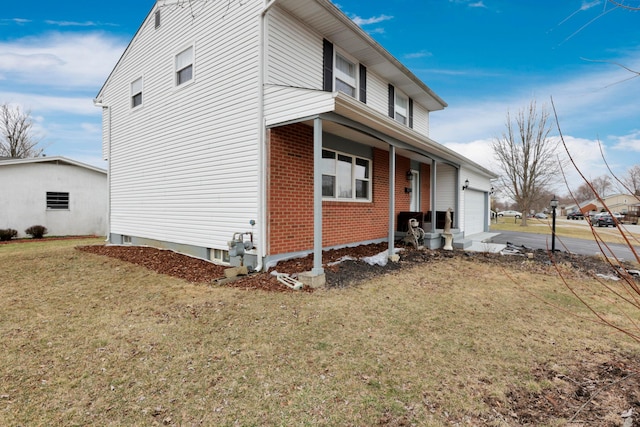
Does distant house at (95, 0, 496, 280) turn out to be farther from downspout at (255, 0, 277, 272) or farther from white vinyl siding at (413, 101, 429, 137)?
white vinyl siding at (413, 101, 429, 137)

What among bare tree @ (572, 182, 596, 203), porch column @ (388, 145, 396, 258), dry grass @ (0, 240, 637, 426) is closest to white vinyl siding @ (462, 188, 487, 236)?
porch column @ (388, 145, 396, 258)

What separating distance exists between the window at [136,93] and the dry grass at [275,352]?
22.8 feet

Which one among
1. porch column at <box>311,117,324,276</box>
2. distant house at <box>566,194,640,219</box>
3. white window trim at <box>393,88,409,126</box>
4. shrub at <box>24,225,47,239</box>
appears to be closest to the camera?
distant house at <box>566,194,640,219</box>

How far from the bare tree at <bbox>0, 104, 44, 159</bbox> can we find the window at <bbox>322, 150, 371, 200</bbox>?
3334 centimetres

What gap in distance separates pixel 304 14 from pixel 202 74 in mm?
2911

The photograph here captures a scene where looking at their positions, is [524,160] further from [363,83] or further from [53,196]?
[53,196]

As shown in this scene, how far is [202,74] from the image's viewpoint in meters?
7.94

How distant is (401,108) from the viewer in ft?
39.5

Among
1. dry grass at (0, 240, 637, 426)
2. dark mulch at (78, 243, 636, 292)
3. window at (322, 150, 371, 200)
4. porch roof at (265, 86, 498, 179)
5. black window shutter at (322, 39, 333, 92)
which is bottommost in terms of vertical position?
dry grass at (0, 240, 637, 426)

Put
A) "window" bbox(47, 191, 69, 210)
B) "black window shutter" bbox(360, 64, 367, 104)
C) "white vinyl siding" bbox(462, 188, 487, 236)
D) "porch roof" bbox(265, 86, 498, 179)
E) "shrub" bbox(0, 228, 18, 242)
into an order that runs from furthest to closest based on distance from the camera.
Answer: "window" bbox(47, 191, 69, 210), "shrub" bbox(0, 228, 18, 242), "white vinyl siding" bbox(462, 188, 487, 236), "black window shutter" bbox(360, 64, 367, 104), "porch roof" bbox(265, 86, 498, 179)

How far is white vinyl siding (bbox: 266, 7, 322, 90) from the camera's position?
668 centimetres

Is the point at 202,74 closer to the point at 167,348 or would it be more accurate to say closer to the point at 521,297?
the point at 167,348

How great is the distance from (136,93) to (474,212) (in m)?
14.9

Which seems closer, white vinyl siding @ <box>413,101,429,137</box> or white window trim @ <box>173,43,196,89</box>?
white window trim @ <box>173,43,196,89</box>
